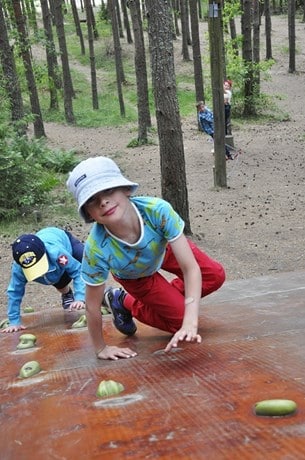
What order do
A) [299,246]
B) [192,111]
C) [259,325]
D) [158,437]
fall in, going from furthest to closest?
[192,111] → [299,246] → [259,325] → [158,437]

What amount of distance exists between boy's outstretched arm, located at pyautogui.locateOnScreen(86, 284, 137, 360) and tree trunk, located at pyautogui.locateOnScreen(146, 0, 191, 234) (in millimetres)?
5830

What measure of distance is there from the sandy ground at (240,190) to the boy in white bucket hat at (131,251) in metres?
4.03

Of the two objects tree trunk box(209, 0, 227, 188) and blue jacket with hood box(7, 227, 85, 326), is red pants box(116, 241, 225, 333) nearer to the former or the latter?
blue jacket with hood box(7, 227, 85, 326)

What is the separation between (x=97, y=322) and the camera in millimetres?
3039

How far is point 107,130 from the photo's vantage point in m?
25.9

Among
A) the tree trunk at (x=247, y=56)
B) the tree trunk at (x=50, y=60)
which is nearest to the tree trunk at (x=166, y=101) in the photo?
the tree trunk at (x=247, y=56)

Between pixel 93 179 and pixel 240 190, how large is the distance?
1035cm

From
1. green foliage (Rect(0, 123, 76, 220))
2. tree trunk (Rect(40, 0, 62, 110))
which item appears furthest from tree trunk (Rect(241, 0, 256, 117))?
green foliage (Rect(0, 123, 76, 220))

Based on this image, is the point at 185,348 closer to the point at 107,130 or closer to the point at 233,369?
the point at 233,369

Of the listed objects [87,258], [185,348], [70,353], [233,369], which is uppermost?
[87,258]

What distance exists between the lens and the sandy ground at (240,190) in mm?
8453

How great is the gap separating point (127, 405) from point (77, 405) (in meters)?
0.22

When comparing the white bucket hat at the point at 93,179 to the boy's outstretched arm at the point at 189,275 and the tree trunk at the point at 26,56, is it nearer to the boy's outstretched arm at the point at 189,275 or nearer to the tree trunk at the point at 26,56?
the boy's outstretched arm at the point at 189,275

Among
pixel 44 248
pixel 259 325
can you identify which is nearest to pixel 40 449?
pixel 259 325
